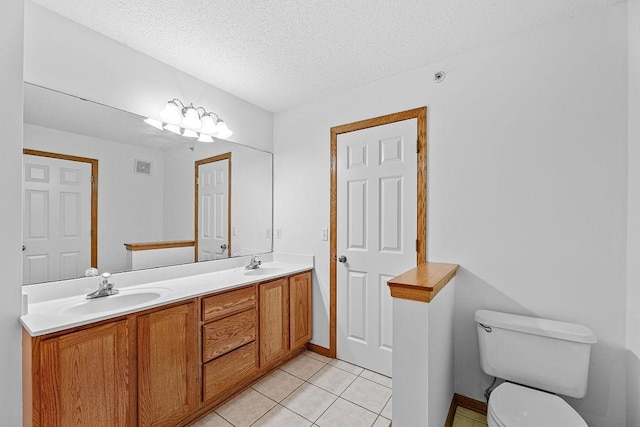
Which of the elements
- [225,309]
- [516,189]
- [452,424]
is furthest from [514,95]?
[225,309]

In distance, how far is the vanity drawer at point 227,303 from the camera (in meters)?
1.74

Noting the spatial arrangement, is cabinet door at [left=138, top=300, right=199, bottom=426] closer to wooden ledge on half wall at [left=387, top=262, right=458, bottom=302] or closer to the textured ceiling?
wooden ledge on half wall at [left=387, top=262, right=458, bottom=302]

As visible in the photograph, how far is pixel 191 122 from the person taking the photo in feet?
6.97

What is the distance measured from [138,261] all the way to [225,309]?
0.72 m

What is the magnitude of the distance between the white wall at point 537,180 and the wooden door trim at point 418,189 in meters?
0.06

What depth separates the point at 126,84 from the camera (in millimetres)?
1803

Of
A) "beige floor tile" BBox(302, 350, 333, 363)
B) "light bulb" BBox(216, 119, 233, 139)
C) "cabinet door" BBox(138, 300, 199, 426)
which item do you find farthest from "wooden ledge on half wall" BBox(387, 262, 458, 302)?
"light bulb" BBox(216, 119, 233, 139)

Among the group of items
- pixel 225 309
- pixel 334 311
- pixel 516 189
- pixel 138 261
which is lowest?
pixel 334 311

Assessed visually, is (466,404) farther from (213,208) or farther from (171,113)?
(171,113)

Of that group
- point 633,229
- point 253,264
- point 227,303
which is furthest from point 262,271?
point 633,229

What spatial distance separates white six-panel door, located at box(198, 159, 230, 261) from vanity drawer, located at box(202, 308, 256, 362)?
67cm

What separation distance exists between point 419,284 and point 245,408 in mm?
1506

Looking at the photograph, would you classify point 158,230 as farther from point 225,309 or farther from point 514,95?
point 514,95

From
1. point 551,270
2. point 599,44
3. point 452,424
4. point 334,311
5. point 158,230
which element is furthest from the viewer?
point 334,311
